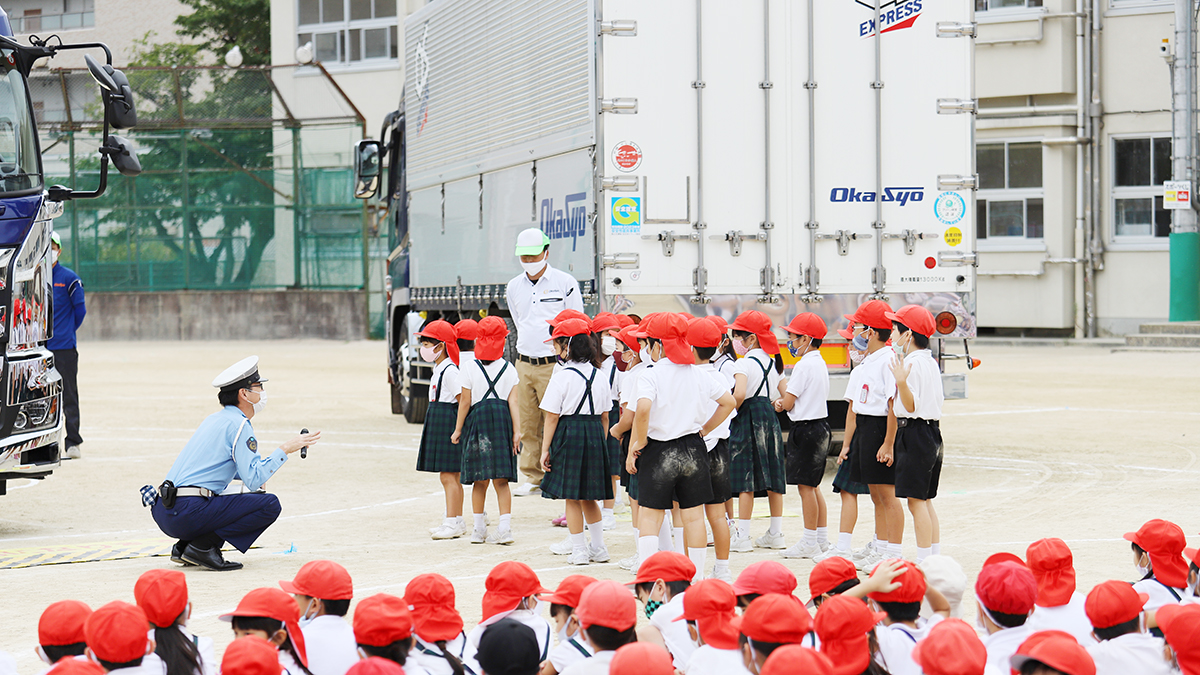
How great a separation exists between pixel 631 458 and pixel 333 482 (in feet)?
17.2

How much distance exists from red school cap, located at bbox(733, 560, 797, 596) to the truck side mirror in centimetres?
1250

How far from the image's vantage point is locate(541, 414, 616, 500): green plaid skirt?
8.45 m

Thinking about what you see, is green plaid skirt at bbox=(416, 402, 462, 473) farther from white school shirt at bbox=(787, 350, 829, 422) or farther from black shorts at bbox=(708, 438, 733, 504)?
white school shirt at bbox=(787, 350, 829, 422)

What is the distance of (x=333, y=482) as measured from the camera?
39.5 feet

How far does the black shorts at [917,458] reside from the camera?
7688 mm

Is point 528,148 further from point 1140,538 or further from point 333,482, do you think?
point 1140,538

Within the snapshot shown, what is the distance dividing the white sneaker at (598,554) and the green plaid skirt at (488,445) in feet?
2.87

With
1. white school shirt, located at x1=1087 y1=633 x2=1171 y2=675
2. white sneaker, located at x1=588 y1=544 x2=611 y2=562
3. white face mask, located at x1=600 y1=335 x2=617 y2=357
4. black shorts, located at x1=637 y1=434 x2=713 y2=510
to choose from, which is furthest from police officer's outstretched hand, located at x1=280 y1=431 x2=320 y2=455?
white school shirt, located at x1=1087 y1=633 x2=1171 y2=675

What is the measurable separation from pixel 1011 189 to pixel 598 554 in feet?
77.4

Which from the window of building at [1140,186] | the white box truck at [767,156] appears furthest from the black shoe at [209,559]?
the window of building at [1140,186]

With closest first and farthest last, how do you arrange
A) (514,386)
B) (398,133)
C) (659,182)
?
(514,386) < (659,182) < (398,133)

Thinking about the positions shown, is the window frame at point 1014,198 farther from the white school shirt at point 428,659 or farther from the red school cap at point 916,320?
the white school shirt at point 428,659

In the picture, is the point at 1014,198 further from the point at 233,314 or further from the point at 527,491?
the point at 527,491

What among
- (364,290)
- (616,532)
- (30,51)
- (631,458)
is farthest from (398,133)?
(364,290)
